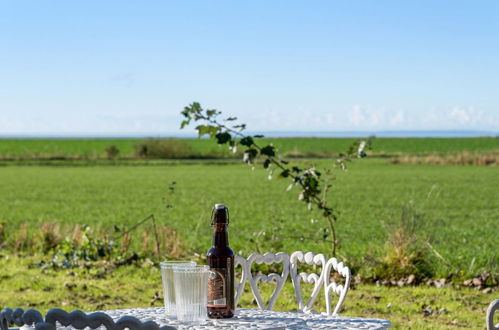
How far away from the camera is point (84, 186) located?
31891mm

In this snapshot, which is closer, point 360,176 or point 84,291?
point 84,291

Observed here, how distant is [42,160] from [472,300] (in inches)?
2052

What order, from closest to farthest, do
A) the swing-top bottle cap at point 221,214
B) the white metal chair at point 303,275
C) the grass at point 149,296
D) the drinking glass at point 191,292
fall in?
the drinking glass at point 191,292
the swing-top bottle cap at point 221,214
the white metal chair at point 303,275
the grass at point 149,296

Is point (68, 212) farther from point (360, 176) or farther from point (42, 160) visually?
point (42, 160)

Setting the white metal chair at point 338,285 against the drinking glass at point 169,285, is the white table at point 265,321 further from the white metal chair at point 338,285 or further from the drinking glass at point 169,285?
the white metal chair at point 338,285

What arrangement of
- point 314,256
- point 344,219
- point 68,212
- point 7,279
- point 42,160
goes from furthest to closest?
point 42,160
point 68,212
point 344,219
point 7,279
point 314,256

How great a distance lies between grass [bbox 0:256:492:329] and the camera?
294 inches

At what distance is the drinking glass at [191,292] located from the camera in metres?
3.07

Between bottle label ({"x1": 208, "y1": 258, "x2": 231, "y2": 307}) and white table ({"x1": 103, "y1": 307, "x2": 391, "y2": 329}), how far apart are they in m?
0.07

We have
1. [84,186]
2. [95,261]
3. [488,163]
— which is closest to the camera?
[95,261]

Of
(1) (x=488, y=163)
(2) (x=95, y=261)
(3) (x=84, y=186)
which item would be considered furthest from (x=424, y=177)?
(2) (x=95, y=261)

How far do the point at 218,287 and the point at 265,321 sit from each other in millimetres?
220

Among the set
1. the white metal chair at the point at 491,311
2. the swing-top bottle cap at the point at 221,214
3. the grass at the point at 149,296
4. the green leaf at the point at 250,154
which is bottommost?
the grass at the point at 149,296

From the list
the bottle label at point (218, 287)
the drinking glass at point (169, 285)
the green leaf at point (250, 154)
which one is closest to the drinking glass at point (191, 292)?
the drinking glass at point (169, 285)
